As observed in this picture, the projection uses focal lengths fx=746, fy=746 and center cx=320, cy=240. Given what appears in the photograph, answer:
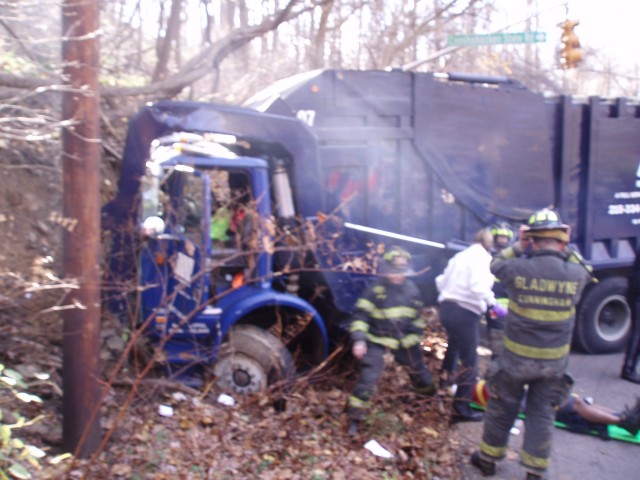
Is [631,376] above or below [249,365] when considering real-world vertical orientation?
below

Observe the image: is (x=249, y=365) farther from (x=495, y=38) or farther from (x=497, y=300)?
(x=495, y=38)

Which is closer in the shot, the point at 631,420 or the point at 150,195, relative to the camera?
the point at 150,195

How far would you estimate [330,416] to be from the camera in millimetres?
6117

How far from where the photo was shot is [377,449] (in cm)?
560

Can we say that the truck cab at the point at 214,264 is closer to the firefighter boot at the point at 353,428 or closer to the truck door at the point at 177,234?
the truck door at the point at 177,234

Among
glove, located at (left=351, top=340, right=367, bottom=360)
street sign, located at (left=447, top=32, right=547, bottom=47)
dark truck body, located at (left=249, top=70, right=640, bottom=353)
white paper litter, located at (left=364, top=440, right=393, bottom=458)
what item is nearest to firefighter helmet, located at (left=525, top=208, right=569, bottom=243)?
glove, located at (left=351, top=340, right=367, bottom=360)

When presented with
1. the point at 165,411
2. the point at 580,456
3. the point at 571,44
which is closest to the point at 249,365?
the point at 165,411

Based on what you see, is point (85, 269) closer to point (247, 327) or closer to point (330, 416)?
point (247, 327)

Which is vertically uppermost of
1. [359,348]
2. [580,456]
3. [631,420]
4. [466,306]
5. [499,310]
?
[466,306]

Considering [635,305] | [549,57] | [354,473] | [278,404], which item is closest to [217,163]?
[278,404]

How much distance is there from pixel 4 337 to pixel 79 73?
8.15 feet

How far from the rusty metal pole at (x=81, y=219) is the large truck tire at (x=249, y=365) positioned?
136 centimetres

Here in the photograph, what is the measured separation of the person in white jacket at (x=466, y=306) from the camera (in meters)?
6.36

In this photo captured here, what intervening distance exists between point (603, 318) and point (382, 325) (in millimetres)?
4229
